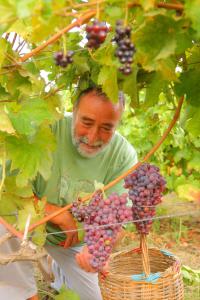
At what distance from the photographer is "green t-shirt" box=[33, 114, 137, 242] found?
2.92m

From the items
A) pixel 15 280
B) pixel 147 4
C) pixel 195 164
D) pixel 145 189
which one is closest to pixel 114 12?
pixel 147 4

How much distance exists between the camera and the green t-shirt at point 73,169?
2918 millimetres

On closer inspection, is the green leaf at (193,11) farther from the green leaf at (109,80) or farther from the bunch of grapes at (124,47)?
the green leaf at (109,80)

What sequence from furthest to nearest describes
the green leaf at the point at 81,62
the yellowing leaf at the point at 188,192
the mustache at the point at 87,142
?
1. the mustache at the point at 87,142
2. the green leaf at the point at 81,62
3. the yellowing leaf at the point at 188,192

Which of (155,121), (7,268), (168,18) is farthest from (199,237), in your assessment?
(168,18)

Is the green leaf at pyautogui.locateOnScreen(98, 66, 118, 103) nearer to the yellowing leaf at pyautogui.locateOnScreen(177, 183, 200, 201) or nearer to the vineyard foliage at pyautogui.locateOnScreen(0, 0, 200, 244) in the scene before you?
the vineyard foliage at pyautogui.locateOnScreen(0, 0, 200, 244)

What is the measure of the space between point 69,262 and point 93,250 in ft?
5.37

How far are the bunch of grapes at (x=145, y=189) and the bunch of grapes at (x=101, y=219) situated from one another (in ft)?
0.46

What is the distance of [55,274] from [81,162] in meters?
1.09

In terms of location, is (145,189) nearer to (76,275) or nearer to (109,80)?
(109,80)

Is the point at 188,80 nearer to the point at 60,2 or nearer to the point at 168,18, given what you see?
the point at 168,18

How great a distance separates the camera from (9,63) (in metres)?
1.82

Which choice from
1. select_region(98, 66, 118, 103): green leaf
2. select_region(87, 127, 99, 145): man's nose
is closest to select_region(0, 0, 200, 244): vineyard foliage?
select_region(98, 66, 118, 103): green leaf

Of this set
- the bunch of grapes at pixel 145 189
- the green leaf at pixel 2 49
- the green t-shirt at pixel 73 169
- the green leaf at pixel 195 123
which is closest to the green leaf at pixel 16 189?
the bunch of grapes at pixel 145 189
